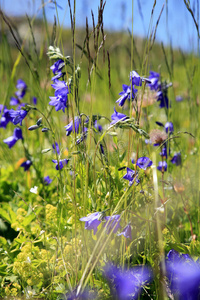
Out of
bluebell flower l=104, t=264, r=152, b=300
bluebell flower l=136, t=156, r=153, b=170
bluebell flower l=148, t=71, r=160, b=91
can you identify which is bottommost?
bluebell flower l=104, t=264, r=152, b=300

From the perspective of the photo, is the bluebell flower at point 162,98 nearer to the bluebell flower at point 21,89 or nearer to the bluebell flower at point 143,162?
the bluebell flower at point 143,162

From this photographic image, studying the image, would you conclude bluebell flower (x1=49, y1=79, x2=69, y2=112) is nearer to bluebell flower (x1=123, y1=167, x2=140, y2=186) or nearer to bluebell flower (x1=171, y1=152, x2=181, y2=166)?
bluebell flower (x1=123, y1=167, x2=140, y2=186)

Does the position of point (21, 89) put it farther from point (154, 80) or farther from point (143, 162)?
point (143, 162)

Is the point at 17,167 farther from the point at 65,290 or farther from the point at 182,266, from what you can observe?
the point at 182,266

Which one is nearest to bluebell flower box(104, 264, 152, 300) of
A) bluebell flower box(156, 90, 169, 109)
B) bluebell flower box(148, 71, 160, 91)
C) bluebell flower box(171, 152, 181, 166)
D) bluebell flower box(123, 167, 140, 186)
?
bluebell flower box(123, 167, 140, 186)

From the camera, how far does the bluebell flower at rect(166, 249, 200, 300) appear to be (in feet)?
3.15

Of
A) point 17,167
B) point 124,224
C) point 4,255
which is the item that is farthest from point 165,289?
point 17,167

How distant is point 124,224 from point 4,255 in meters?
0.59

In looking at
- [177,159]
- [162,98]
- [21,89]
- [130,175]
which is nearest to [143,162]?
[130,175]

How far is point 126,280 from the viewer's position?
102 cm

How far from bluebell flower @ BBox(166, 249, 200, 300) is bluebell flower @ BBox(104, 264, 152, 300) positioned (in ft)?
0.26

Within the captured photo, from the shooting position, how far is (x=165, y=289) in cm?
99

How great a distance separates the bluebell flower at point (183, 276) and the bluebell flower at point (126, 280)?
79 mm

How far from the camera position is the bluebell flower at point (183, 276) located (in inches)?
37.8
